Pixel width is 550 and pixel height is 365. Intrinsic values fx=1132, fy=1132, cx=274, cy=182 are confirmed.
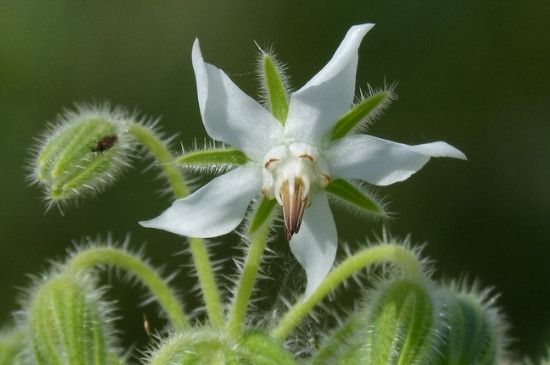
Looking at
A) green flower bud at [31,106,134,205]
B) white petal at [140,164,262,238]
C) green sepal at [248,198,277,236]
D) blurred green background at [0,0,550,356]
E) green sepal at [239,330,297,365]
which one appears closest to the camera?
green sepal at [239,330,297,365]

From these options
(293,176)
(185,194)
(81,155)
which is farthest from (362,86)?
(293,176)

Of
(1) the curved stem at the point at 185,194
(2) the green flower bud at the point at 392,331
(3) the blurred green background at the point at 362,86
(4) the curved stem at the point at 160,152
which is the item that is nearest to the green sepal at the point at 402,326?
(2) the green flower bud at the point at 392,331

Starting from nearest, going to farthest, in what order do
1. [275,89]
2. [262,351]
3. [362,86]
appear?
[262,351] → [275,89] → [362,86]

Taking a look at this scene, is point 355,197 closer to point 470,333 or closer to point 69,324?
point 470,333

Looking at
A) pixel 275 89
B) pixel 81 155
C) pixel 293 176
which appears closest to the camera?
pixel 293 176

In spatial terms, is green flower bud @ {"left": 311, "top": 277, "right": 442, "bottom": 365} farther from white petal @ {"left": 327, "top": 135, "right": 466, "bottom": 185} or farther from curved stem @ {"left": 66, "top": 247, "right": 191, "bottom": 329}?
curved stem @ {"left": 66, "top": 247, "right": 191, "bottom": 329}

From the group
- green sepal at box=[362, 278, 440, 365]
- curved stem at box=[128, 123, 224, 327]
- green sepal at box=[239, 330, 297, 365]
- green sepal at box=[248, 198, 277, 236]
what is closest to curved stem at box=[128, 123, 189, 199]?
curved stem at box=[128, 123, 224, 327]
